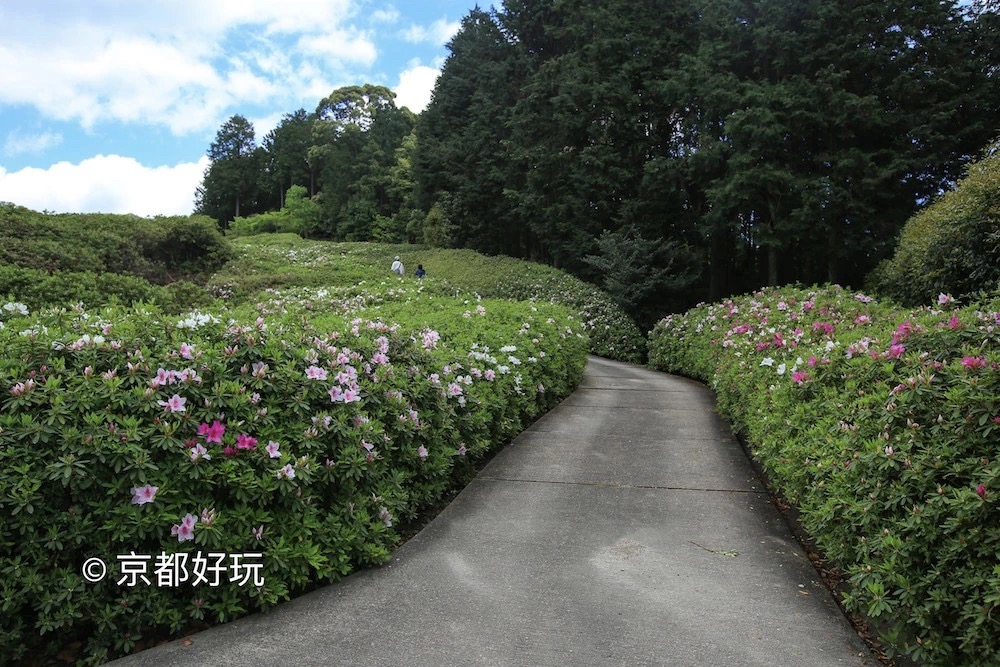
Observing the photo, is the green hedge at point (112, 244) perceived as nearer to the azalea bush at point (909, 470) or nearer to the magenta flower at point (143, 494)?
the magenta flower at point (143, 494)

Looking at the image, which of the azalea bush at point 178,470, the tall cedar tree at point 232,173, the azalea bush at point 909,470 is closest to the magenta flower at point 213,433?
the azalea bush at point 178,470

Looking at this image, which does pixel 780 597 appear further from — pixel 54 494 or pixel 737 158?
pixel 737 158

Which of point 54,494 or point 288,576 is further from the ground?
point 54,494

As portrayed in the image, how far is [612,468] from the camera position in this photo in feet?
15.7

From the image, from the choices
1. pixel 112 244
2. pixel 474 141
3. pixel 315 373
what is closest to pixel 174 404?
pixel 315 373

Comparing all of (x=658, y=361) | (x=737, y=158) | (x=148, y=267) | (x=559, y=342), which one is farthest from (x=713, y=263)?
(x=148, y=267)

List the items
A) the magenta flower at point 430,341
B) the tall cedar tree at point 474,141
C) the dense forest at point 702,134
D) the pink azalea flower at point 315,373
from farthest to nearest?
the tall cedar tree at point 474,141
the dense forest at point 702,134
the magenta flower at point 430,341
the pink azalea flower at point 315,373

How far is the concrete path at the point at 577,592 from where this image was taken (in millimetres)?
2385

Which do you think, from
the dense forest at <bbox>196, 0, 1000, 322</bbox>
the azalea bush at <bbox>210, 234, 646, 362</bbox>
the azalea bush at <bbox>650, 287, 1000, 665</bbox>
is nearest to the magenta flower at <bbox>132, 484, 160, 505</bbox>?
the azalea bush at <bbox>650, 287, 1000, 665</bbox>

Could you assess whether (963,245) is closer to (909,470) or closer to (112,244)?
(909,470)

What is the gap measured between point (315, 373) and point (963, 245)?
7.35 m

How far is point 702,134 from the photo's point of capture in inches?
720

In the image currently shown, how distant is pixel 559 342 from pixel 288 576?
581cm

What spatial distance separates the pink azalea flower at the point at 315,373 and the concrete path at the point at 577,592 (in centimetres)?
96
